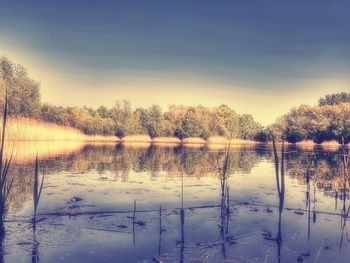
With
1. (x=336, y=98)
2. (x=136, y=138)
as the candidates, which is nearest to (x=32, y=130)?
(x=136, y=138)

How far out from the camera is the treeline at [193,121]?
299 ft

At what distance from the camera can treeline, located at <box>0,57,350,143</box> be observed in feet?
299

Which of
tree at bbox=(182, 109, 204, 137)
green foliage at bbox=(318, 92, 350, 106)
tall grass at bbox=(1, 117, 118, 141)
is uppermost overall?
green foliage at bbox=(318, 92, 350, 106)

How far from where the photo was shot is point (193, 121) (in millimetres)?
102500

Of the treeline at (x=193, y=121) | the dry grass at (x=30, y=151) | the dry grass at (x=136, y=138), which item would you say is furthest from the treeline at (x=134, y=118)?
the dry grass at (x=30, y=151)

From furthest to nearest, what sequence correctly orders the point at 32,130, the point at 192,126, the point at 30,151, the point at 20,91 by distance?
the point at 192,126 → the point at 20,91 → the point at 32,130 → the point at 30,151

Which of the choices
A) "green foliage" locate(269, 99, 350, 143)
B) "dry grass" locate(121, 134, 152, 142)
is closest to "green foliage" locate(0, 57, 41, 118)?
"dry grass" locate(121, 134, 152, 142)

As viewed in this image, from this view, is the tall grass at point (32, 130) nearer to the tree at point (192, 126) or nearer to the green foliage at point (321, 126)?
the tree at point (192, 126)

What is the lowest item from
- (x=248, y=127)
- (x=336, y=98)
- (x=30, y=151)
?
(x=30, y=151)

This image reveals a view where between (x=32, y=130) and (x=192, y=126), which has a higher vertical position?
(x=192, y=126)

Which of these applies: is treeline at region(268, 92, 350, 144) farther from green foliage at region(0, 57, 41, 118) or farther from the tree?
green foliage at region(0, 57, 41, 118)

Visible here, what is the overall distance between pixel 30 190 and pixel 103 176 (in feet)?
19.0

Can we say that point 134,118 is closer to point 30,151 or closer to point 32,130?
point 32,130

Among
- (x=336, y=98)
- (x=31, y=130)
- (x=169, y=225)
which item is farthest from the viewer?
(x=336, y=98)
